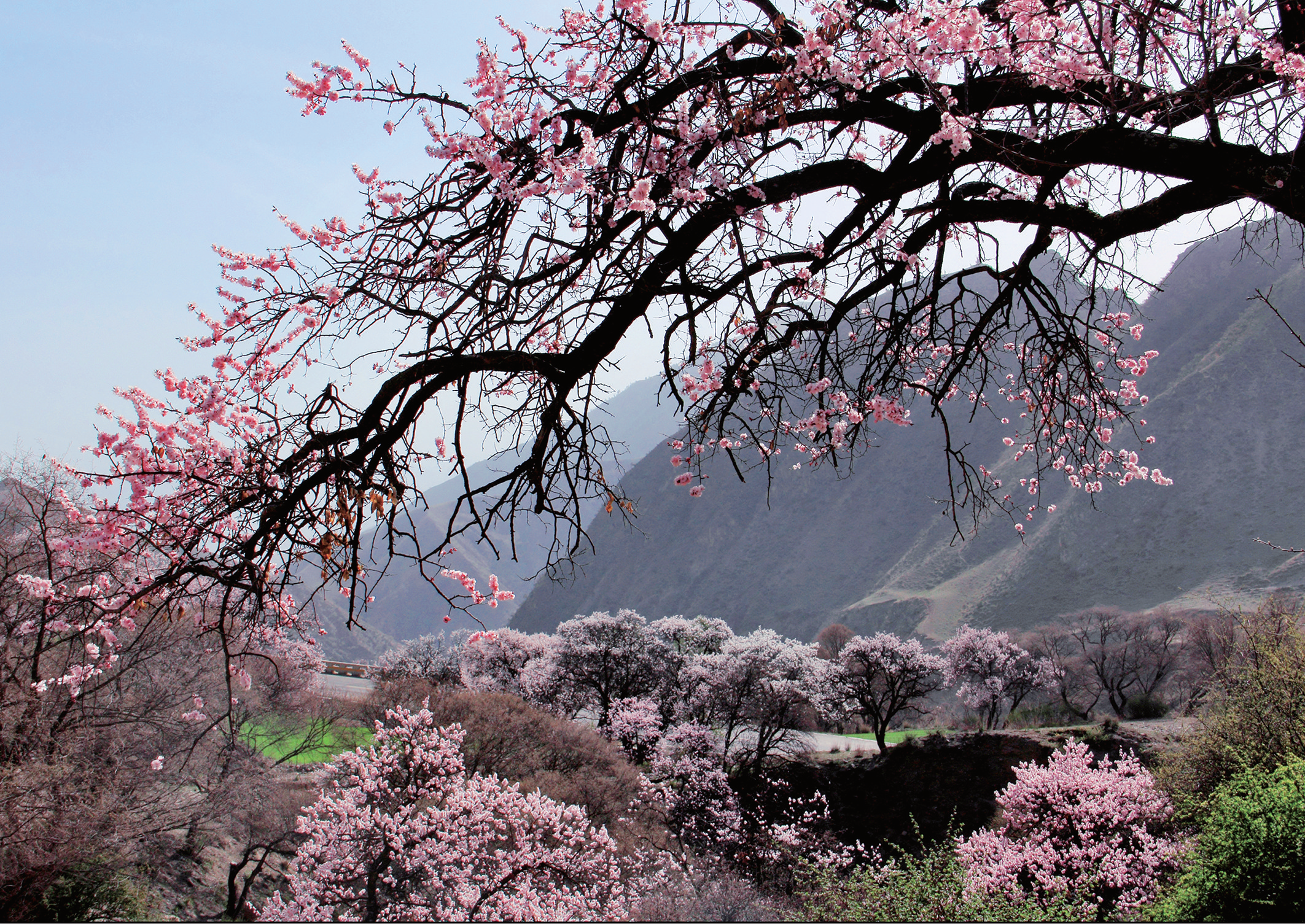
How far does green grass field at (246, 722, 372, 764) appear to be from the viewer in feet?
93.5

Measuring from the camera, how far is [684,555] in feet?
348

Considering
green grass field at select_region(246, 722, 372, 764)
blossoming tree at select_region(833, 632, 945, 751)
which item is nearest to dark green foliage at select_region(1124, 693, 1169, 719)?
blossoming tree at select_region(833, 632, 945, 751)

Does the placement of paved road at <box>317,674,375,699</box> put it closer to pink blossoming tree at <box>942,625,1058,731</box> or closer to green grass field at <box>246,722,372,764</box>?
green grass field at <box>246,722,372,764</box>

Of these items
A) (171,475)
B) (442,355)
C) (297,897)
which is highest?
(442,355)

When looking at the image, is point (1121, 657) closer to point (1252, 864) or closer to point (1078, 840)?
point (1078, 840)

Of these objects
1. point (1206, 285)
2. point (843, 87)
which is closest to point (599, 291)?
point (843, 87)

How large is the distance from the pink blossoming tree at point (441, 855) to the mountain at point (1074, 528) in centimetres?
2406

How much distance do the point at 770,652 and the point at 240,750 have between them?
17.3m

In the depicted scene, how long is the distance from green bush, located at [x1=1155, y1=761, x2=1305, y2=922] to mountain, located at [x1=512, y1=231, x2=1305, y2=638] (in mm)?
31317

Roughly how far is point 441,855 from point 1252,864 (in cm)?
1061

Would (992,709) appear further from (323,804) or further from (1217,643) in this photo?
(323,804)

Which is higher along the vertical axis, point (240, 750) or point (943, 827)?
point (240, 750)

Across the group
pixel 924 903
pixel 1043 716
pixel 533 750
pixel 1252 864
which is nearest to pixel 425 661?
pixel 533 750

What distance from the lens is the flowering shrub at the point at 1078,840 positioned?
1080 centimetres
